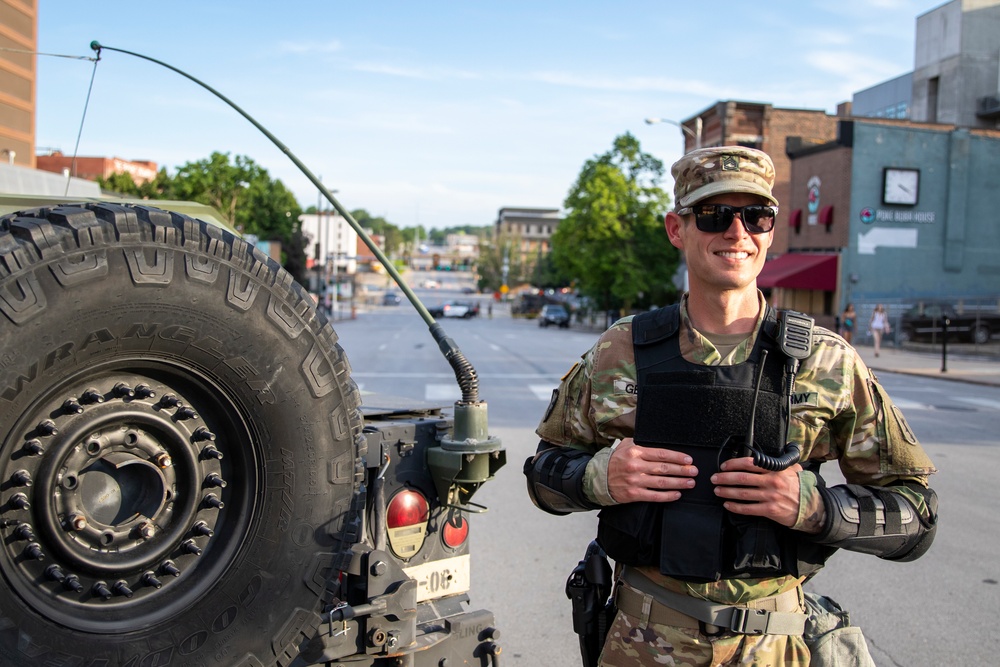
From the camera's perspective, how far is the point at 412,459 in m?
2.79

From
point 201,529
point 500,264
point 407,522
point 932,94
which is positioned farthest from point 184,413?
point 500,264

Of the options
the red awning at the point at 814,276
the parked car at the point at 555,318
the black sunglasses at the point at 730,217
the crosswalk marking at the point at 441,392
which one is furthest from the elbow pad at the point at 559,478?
the parked car at the point at 555,318

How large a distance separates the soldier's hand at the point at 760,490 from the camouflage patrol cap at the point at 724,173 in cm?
66

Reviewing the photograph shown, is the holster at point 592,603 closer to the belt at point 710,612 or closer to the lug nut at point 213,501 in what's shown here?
the belt at point 710,612

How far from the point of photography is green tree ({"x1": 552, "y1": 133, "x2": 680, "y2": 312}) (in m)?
47.7

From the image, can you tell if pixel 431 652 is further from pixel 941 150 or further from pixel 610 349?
→ pixel 941 150

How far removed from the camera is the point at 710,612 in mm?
2186

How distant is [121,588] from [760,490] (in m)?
1.42

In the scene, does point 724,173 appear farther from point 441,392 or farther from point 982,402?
Result: point 982,402

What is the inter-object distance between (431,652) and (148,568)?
108 centimetres

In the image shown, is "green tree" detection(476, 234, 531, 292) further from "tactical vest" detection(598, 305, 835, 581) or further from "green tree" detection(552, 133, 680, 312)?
"tactical vest" detection(598, 305, 835, 581)

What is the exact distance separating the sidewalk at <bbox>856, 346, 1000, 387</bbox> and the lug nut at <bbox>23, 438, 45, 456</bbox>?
1916 cm

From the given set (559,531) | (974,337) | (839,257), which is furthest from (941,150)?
(559,531)

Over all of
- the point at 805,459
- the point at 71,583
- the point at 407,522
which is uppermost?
the point at 805,459
